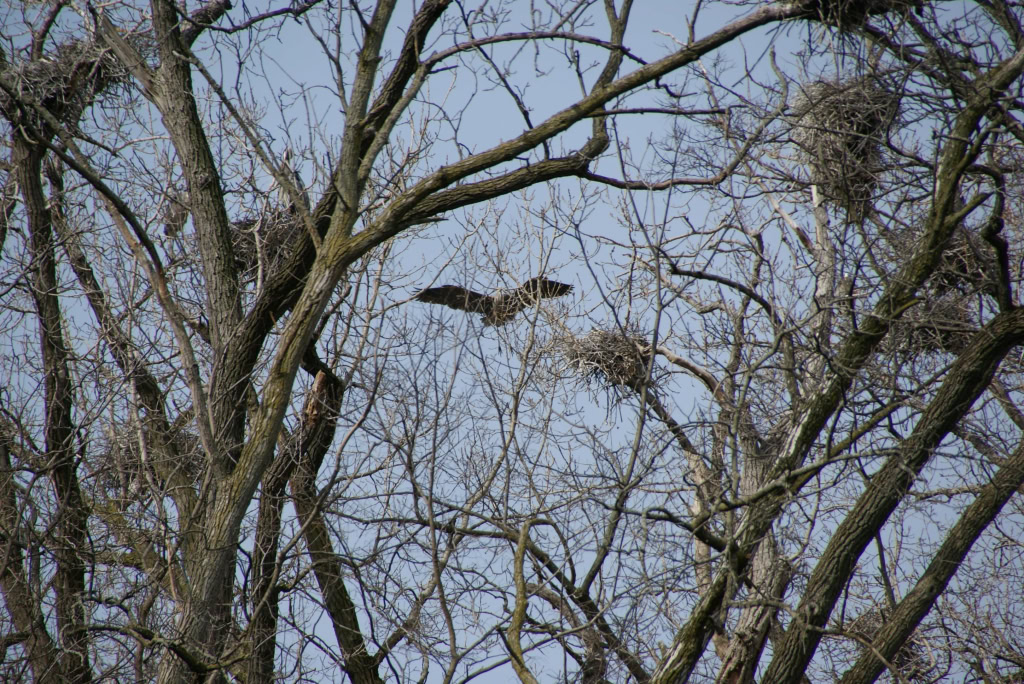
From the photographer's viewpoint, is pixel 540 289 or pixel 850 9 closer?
pixel 850 9

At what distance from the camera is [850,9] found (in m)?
6.42

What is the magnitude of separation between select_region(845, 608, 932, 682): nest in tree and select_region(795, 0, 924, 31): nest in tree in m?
4.36

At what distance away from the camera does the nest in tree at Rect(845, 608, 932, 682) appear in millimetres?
7613

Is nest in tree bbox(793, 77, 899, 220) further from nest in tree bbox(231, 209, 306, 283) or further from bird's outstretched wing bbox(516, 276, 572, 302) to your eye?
nest in tree bbox(231, 209, 306, 283)

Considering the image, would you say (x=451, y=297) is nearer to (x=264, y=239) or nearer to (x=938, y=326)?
(x=264, y=239)

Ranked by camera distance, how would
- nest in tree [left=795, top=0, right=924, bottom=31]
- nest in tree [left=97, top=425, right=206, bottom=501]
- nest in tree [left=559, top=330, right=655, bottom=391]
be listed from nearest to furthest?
nest in tree [left=795, top=0, right=924, bottom=31] → nest in tree [left=97, top=425, right=206, bottom=501] → nest in tree [left=559, top=330, right=655, bottom=391]

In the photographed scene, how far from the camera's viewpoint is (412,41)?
677cm

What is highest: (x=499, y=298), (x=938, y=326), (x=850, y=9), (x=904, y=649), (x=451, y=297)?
(x=499, y=298)

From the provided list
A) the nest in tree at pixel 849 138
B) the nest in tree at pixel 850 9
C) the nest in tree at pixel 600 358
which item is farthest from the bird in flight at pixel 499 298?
the nest in tree at pixel 850 9

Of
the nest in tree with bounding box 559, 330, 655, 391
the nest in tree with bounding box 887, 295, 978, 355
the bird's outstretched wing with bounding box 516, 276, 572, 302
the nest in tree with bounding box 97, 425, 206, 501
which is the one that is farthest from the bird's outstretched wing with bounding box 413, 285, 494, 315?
the nest in tree with bounding box 887, 295, 978, 355

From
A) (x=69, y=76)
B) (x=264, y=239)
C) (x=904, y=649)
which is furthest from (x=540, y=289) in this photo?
(x=69, y=76)

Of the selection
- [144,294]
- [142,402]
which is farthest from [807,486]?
[144,294]

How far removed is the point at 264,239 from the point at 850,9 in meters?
4.67

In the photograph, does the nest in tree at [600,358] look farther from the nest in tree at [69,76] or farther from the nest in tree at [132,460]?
the nest in tree at [69,76]
